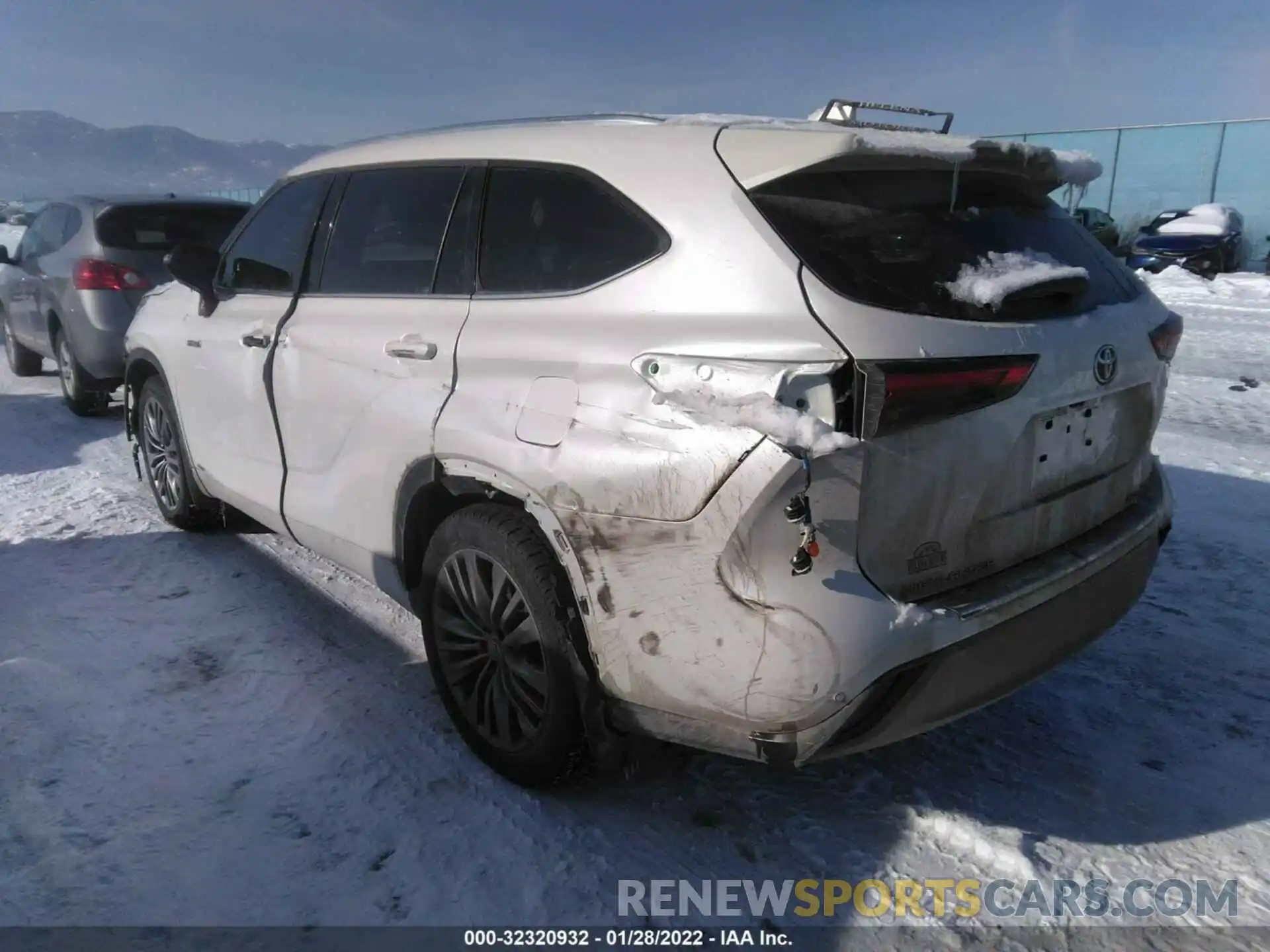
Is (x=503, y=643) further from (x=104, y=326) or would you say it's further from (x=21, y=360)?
(x=21, y=360)

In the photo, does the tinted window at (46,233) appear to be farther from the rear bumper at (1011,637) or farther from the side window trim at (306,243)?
the rear bumper at (1011,637)

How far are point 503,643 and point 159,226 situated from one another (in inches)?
237

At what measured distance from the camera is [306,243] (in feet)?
11.2

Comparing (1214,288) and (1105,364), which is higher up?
(1105,364)

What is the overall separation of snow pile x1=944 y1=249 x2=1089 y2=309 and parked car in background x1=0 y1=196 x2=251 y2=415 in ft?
20.4

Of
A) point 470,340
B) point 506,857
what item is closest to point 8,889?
point 506,857

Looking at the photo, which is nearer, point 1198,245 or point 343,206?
point 343,206

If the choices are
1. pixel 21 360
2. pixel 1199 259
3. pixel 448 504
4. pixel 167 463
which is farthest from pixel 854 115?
pixel 1199 259

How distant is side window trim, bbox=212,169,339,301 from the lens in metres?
3.39

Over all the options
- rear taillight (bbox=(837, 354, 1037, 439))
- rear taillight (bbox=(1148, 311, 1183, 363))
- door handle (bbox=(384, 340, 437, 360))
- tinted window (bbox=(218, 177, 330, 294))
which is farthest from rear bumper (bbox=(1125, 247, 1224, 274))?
door handle (bbox=(384, 340, 437, 360))

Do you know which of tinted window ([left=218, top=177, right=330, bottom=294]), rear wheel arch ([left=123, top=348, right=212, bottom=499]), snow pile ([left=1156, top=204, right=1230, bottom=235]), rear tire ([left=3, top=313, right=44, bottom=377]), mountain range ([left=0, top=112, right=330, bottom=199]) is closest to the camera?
tinted window ([left=218, top=177, right=330, bottom=294])

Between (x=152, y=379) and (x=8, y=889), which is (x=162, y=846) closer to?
(x=8, y=889)

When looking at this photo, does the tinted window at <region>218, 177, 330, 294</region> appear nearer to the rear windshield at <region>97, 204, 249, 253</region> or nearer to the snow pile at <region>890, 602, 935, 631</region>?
the snow pile at <region>890, 602, 935, 631</region>

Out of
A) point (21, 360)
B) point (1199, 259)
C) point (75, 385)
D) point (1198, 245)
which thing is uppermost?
point (1198, 245)
